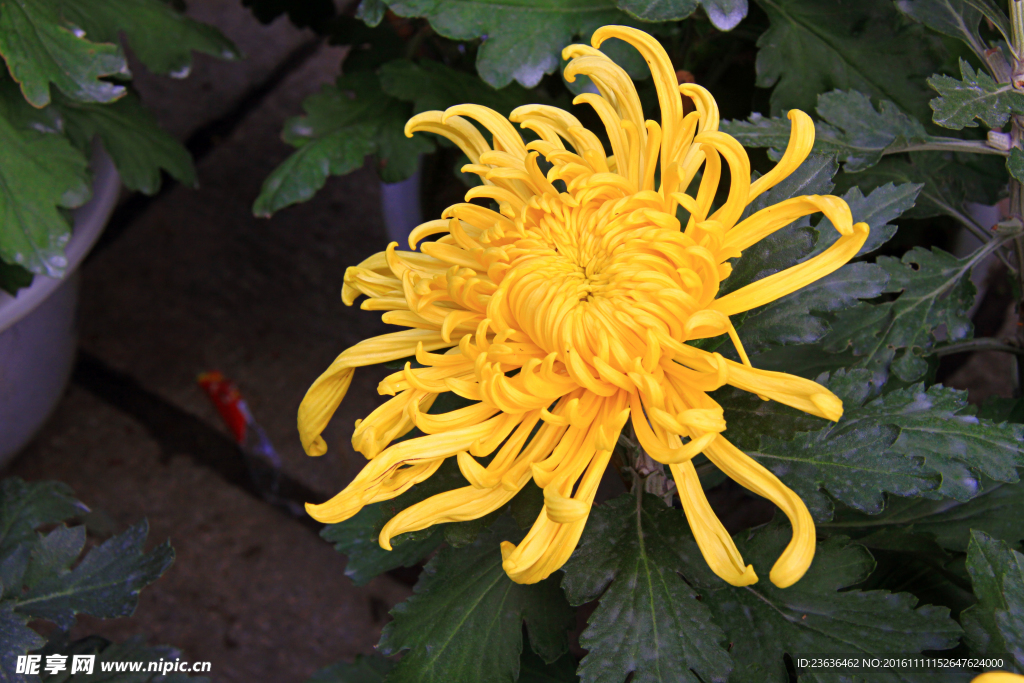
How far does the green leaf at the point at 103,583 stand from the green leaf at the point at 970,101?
2.66 ft

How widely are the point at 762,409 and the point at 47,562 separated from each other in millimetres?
725

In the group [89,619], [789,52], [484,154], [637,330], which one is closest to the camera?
[637,330]

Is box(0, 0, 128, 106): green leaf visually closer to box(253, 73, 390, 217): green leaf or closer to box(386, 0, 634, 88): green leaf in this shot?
box(253, 73, 390, 217): green leaf

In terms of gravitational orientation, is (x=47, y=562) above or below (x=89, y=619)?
above

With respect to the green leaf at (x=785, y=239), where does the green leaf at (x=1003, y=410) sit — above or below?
below

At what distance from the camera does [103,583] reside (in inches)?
32.9

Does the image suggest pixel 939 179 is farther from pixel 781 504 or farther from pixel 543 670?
pixel 543 670

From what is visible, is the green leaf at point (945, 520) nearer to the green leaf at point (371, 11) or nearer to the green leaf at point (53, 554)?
the green leaf at point (371, 11)

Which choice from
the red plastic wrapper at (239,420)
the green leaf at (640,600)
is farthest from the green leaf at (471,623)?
the red plastic wrapper at (239,420)

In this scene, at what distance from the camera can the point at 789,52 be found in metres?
0.82

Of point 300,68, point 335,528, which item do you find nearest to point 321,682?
point 335,528

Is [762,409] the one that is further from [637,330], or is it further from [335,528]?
[335,528]

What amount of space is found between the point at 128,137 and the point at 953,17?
37.7 inches

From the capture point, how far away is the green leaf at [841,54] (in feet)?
2.67
